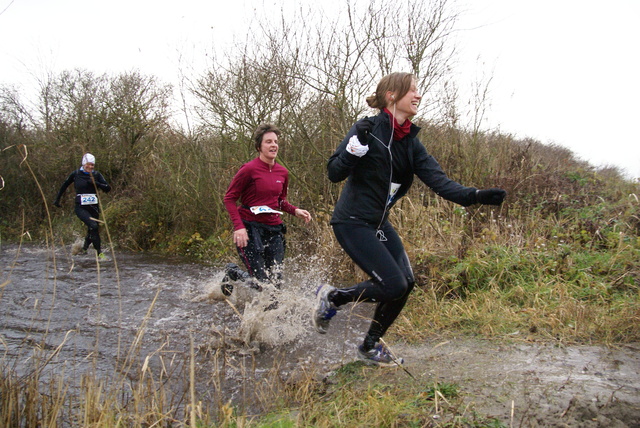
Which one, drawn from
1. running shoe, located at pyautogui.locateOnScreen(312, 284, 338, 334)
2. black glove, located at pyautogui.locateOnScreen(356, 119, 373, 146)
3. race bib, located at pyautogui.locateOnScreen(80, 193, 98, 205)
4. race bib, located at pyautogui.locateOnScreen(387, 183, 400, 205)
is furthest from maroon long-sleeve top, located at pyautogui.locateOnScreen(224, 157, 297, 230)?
race bib, located at pyautogui.locateOnScreen(80, 193, 98, 205)

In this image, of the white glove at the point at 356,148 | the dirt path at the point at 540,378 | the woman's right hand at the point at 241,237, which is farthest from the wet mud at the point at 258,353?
the white glove at the point at 356,148

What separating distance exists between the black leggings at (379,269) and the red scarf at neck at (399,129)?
0.64m

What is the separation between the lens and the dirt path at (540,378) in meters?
2.80

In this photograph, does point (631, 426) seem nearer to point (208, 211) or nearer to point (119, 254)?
point (208, 211)

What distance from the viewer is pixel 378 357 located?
3793mm

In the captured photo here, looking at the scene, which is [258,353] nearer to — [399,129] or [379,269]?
[379,269]

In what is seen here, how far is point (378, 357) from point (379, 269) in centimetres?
74

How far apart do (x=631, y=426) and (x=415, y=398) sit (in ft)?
3.71

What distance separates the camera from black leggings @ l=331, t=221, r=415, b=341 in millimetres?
3500

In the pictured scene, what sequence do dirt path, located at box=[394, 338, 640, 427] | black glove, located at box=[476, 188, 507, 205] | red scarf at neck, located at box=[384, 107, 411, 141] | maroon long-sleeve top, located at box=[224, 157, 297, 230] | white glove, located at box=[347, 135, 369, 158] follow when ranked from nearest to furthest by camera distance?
dirt path, located at box=[394, 338, 640, 427], black glove, located at box=[476, 188, 507, 205], white glove, located at box=[347, 135, 369, 158], red scarf at neck, located at box=[384, 107, 411, 141], maroon long-sleeve top, located at box=[224, 157, 297, 230]

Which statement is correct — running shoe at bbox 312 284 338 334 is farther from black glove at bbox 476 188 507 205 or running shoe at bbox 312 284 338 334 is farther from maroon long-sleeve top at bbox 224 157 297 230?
maroon long-sleeve top at bbox 224 157 297 230

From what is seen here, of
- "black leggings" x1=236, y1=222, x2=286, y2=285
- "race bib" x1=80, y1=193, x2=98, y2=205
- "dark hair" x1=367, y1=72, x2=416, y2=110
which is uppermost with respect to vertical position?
"dark hair" x1=367, y1=72, x2=416, y2=110

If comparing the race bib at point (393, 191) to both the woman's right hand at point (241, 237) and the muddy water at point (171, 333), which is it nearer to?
the muddy water at point (171, 333)

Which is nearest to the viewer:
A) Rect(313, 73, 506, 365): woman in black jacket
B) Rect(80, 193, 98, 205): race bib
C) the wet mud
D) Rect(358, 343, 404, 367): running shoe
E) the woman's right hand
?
the wet mud
